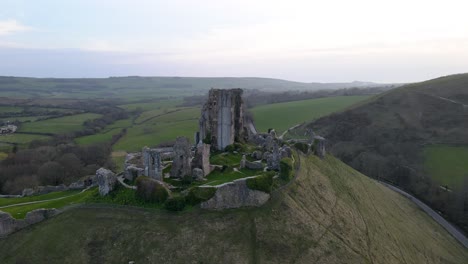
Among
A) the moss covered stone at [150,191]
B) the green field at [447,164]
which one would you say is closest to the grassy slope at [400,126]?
the green field at [447,164]

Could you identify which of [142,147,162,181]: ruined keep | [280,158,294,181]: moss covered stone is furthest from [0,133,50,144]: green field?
[280,158,294,181]: moss covered stone

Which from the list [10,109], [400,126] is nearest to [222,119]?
[400,126]

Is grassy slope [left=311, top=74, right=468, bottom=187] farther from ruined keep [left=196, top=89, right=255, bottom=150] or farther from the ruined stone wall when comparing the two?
the ruined stone wall

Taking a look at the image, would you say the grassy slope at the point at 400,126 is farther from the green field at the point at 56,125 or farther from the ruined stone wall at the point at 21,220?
the green field at the point at 56,125

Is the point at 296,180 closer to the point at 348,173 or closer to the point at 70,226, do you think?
the point at 348,173

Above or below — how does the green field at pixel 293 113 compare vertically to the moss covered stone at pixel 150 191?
below

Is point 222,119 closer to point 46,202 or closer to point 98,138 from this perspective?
point 46,202
